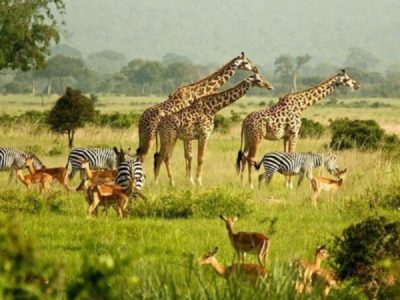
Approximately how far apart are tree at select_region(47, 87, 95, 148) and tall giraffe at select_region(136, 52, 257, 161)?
663 cm

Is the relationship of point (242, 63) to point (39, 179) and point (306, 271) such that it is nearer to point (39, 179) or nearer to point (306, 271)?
point (39, 179)

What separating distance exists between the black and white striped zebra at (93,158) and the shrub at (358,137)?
22.2 feet

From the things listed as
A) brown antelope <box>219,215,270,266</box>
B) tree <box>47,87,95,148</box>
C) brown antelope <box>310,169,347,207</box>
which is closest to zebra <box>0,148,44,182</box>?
brown antelope <box>310,169,347,207</box>

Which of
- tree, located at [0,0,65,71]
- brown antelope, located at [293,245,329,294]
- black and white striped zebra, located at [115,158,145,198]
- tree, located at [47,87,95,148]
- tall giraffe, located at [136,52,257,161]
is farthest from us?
tree, located at [0,0,65,71]

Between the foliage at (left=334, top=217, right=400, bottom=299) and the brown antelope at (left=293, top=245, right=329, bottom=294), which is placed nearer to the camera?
the brown antelope at (left=293, top=245, right=329, bottom=294)

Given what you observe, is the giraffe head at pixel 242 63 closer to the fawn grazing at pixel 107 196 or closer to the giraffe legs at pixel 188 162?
the giraffe legs at pixel 188 162

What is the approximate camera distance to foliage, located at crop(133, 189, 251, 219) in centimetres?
1259

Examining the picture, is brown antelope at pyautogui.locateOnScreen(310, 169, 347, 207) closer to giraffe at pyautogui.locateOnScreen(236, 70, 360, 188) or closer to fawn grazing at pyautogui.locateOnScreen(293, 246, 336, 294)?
giraffe at pyautogui.locateOnScreen(236, 70, 360, 188)

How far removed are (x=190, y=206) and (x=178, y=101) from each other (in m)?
6.73

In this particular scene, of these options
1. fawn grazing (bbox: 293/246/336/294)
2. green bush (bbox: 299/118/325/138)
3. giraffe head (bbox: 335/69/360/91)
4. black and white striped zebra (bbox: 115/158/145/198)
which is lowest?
fawn grazing (bbox: 293/246/336/294)

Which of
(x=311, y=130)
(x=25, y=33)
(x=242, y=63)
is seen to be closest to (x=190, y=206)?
(x=242, y=63)

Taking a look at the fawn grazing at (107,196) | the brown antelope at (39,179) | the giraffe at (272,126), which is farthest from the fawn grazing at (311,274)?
the giraffe at (272,126)

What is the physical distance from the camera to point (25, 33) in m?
31.7

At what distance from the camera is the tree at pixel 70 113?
25766 millimetres
